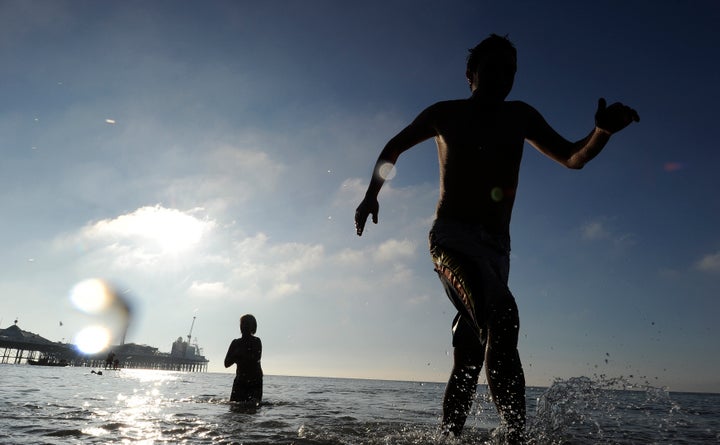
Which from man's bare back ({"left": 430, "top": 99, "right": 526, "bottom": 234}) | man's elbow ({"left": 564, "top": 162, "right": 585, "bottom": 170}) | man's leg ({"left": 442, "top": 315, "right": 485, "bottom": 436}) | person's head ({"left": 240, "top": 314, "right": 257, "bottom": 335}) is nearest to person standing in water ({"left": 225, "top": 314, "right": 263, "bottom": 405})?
person's head ({"left": 240, "top": 314, "right": 257, "bottom": 335})

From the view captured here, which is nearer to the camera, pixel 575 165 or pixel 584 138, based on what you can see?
pixel 584 138

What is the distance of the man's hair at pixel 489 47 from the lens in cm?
277

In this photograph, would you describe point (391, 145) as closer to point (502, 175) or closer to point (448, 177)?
point (448, 177)

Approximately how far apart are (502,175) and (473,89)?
0.87m

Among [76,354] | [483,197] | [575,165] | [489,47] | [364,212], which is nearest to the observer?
[483,197]

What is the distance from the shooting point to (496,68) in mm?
2740

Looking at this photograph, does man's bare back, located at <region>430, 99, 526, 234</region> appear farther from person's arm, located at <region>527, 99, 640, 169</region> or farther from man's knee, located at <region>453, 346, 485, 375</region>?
man's knee, located at <region>453, 346, 485, 375</region>

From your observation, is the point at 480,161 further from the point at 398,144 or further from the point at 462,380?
the point at 462,380

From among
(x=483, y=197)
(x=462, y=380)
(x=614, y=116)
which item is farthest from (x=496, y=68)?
(x=462, y=380)

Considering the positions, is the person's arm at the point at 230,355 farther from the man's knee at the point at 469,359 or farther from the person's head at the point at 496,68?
the person's head at the point at 496,68

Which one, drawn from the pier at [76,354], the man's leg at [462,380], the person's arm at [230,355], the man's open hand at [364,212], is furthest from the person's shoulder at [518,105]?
the pier at [76,354]

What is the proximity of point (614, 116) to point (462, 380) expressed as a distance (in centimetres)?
190

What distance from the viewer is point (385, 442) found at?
2.87 metres

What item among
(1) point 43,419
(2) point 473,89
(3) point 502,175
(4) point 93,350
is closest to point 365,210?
(3) point 502,175
